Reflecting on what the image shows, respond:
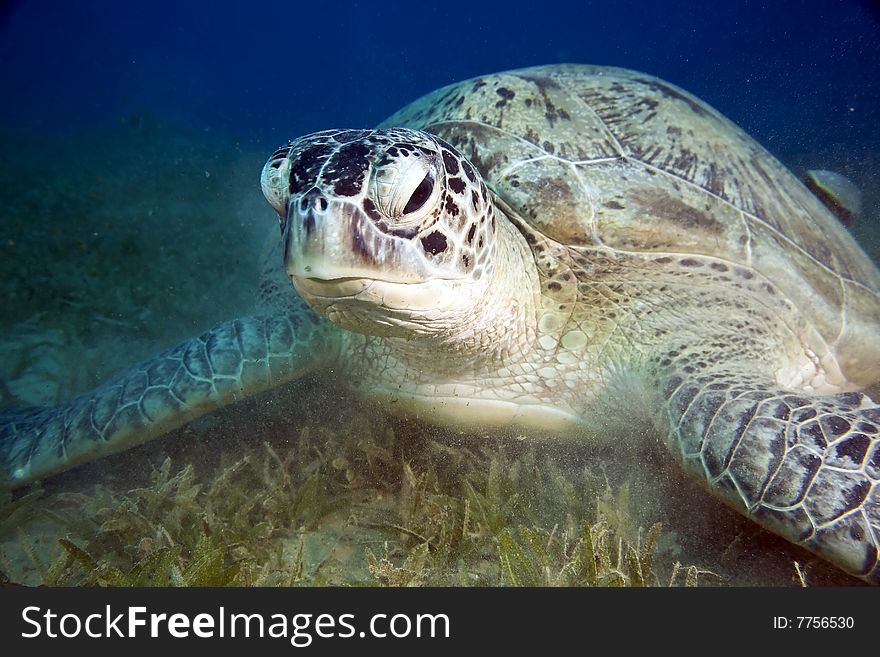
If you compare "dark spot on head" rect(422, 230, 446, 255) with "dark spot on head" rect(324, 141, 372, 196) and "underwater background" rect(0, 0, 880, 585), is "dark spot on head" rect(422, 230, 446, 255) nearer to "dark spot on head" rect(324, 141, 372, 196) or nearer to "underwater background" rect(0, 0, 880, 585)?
"dark spot on head" rect(324, 141, 372, 196)

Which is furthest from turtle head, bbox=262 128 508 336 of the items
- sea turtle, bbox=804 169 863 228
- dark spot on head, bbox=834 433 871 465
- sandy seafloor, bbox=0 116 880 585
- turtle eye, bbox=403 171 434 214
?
sea turtle, bbox=804 169 863 228

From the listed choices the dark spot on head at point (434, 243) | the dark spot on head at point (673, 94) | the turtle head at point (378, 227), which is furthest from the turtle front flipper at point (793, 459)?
the dark spot on head at point (673, 94)

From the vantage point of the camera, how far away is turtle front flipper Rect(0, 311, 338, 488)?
224cm

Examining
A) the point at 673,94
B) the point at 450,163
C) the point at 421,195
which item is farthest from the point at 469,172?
the point at 673,94

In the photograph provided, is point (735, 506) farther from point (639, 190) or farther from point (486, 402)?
point (639, 190)

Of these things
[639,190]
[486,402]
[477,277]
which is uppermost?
[639,190]

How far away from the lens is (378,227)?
136cm

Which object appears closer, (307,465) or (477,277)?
(477,277)

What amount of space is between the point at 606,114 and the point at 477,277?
4.78 ft

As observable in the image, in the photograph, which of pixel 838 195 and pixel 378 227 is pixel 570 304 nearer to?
pixel 378 227

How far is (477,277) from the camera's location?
1682mm

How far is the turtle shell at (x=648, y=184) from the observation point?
7.12 ft

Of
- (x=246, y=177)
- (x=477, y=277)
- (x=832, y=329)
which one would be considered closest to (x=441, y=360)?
(x=477, y=277)
